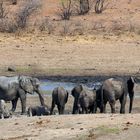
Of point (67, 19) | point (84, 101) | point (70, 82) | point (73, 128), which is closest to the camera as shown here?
point (73, 128)

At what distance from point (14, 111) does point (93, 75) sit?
5.91 metres

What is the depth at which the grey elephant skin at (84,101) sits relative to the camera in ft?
53.7

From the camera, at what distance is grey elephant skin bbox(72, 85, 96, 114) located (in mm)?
16359

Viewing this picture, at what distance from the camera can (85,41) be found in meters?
28.5

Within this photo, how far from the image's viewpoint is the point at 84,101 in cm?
1631

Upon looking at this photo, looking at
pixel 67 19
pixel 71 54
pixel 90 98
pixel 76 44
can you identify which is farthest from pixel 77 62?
pixel 90 98

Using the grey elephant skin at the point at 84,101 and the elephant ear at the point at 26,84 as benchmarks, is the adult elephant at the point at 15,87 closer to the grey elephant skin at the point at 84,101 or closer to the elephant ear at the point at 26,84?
the elephant ear at the point at 26,84

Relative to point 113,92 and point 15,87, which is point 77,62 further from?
point 113,92

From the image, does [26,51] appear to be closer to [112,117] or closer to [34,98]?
[34,98]

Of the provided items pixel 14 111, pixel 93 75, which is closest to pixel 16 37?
pixel 93 75

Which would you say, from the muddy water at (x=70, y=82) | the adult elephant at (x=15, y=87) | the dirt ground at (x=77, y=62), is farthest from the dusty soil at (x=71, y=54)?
the adult elephant at (x=15, y=87)

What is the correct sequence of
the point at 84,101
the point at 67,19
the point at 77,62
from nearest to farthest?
the point at 84,101 → the point at 77,62 → the point at 67,19

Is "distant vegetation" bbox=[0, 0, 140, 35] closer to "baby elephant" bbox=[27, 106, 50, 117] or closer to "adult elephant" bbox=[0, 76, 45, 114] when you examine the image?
"adult elephant" bbox=[0, 76, 45, 114]

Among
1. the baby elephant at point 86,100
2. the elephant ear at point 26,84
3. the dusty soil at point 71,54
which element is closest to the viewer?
the baby elephant at point 86,100
